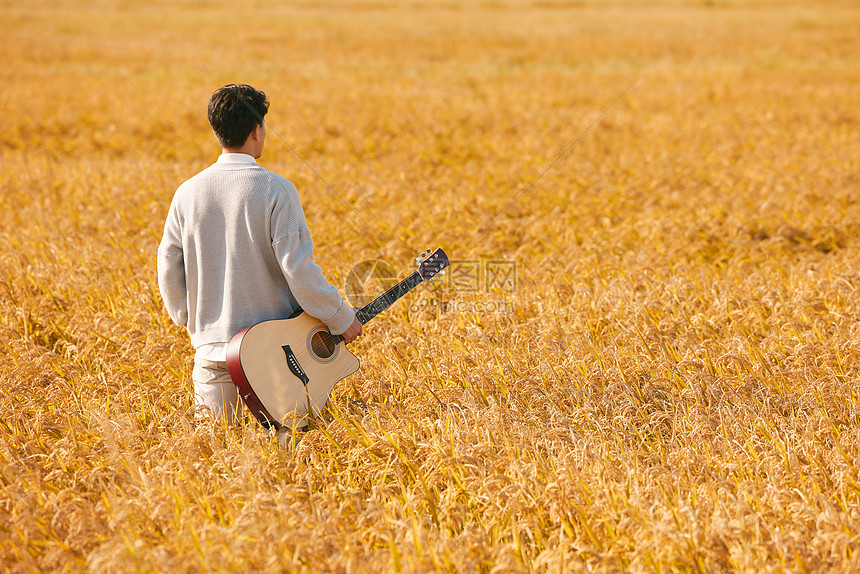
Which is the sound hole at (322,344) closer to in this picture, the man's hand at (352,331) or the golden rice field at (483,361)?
the man's hand at (352,331)

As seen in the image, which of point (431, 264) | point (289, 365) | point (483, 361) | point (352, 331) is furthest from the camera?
point (483, 361)

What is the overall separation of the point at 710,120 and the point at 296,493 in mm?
10827

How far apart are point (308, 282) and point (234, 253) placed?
34 centimetres

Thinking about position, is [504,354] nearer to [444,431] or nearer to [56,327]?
[444,431]

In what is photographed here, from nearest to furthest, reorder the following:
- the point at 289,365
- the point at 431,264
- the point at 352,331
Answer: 1. the point at 289,365
2. the point at 352,331
3. the point at 431,264

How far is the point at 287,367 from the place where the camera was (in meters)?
2.75

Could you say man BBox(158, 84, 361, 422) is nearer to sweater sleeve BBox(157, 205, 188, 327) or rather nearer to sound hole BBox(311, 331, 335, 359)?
sweater sleeve BBox(157, 205, 188, 327)

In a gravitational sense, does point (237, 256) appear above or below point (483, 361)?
above

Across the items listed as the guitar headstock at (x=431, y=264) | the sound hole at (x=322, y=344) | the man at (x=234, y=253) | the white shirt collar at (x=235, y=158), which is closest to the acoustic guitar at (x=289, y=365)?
the sound hole at (x=322, y=344)

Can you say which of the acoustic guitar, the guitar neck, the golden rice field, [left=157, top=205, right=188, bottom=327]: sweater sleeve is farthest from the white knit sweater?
the golden rice field

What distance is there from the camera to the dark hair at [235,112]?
2.56m

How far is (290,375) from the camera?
2.78 metres

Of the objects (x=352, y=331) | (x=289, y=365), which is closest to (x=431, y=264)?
(x=352, y=331)

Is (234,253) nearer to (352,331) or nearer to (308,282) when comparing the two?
(308,282)
